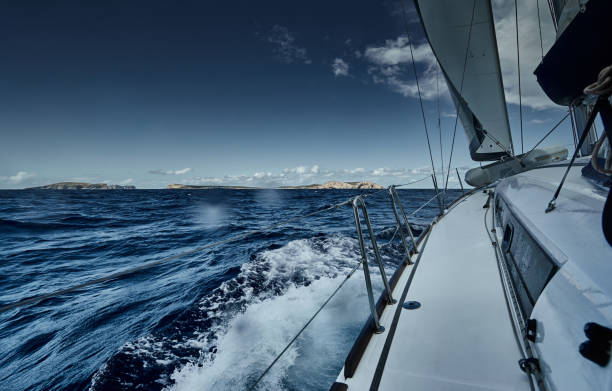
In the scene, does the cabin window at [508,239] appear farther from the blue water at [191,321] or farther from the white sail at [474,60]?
the white sail at [474,60]

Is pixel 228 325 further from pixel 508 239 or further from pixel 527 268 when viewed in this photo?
pixel 508 239

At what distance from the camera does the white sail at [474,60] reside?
19.8 feet

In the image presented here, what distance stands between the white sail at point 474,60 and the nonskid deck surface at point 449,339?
183 inches

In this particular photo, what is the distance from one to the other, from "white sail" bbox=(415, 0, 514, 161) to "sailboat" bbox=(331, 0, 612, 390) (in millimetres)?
4652

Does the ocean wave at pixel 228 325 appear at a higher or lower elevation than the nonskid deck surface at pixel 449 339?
lower

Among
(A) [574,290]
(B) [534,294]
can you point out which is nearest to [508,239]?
(B) [534,294]

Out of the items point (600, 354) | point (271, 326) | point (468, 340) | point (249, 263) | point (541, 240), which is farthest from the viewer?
point (249, 263)

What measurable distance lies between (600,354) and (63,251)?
432 inches

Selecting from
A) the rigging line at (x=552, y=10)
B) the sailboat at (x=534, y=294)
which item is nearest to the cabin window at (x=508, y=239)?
the sailboat at (x=534, y=294)

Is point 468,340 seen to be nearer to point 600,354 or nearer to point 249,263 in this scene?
point 600,354

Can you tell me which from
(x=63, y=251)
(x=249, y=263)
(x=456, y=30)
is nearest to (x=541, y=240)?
(x=249, y=263)

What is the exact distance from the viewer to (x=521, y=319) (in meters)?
1.49

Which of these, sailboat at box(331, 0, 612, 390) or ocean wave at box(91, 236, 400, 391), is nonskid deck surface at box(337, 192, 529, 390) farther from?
ocean wave at box(91, 236, 400, 391)

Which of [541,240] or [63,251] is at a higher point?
[541,240]
